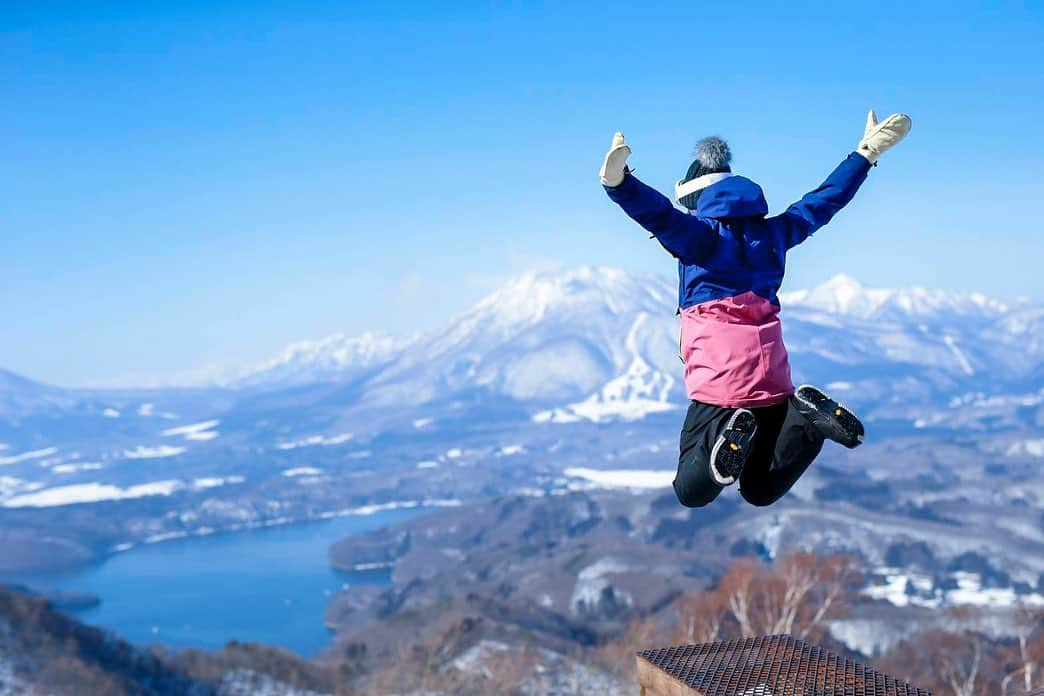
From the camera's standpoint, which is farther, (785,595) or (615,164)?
(785,595)

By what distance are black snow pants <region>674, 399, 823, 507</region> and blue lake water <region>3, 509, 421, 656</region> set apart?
101369 mm

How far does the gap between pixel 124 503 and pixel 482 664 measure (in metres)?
145

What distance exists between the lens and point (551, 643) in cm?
6312

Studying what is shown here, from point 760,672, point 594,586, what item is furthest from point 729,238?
point 594,586

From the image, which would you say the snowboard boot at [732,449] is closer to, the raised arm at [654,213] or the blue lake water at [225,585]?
the raised arm at [654,213]

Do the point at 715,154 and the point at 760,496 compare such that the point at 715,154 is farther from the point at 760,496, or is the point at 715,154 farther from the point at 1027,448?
the point at 1027,448

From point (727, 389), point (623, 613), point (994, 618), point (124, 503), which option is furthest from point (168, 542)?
point (727, 389)

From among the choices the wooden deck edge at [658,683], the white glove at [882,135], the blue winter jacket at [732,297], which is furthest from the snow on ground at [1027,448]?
the wooden deck edge at [658,683]

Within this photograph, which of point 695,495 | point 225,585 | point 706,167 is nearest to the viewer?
point 695,495

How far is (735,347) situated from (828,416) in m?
0.46

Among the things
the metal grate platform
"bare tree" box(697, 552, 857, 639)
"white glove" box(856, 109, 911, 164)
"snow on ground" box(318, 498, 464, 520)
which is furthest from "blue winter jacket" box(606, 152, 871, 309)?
"snow on ground" box(318, 498, 464, 520)

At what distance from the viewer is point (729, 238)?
3984mm

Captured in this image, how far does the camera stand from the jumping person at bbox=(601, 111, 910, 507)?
3873 mm

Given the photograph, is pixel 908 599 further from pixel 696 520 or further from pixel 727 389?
pixel 727 389
